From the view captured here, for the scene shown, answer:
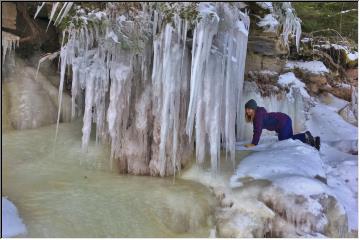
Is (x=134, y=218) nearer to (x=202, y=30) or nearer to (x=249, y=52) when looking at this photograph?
(x=202, y=30)

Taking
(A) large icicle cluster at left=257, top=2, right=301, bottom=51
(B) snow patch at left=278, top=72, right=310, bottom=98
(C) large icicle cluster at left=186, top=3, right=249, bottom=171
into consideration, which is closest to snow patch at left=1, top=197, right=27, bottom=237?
(C) large icicle cluster at left=186, top=3, right=249, bottom=171

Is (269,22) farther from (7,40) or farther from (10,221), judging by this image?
(10,221)

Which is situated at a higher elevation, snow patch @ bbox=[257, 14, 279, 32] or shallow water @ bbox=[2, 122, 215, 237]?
snow patch @ bbox=[257, 14, 279, 32]

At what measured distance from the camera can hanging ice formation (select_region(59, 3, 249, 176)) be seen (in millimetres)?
4648

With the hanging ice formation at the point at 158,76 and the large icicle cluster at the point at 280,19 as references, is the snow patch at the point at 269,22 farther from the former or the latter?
the hanging ice formation at the point at 158,76

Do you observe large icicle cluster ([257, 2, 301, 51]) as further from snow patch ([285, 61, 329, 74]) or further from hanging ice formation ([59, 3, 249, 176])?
snow patch ([285, 61, 329, 74])

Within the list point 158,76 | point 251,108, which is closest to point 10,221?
point 158,76

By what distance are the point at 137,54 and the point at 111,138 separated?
136cm

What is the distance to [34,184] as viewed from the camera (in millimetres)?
4734

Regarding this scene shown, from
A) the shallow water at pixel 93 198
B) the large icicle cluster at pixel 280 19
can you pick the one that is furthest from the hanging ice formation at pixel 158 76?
the large icicle cluster at pixel 280 19

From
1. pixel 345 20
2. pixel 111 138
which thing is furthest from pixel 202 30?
pixel 345 20

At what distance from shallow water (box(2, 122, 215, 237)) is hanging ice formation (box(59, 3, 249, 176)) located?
375 mm

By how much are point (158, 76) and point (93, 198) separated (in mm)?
1635

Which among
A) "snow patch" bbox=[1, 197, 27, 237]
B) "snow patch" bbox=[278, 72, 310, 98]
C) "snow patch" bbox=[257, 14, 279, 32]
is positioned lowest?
"snow patch" bbox=[1, 197, 27, 237]
